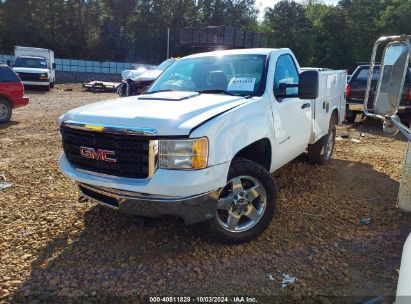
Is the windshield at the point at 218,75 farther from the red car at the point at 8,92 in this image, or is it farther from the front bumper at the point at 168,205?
the red car at the point at 8,92

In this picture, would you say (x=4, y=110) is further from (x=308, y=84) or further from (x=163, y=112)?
(x=308, y=84)

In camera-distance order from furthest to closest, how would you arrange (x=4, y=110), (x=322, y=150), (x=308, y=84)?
(x=4, y=110), (x=322, y=150), (x=308, y=84)

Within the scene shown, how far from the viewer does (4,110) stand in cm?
988

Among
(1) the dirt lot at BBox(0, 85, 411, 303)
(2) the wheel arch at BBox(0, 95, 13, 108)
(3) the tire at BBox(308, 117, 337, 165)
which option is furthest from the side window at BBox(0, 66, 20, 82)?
(3) the tire at BBox(308, 117, 337, 165)

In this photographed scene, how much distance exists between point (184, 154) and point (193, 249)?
39.8 inches

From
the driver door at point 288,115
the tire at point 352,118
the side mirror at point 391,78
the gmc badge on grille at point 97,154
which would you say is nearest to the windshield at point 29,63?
the tire at point 352,118

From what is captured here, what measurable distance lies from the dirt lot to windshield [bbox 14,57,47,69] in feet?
54.8

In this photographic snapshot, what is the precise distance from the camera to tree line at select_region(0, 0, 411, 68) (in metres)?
40.8

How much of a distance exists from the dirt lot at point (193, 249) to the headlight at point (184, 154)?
705mm

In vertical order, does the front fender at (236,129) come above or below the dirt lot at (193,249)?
above

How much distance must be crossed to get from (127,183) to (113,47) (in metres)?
43.7

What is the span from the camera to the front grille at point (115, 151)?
9.48ft

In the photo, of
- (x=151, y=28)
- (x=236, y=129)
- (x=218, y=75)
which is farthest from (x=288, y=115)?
(x=151, y=28)

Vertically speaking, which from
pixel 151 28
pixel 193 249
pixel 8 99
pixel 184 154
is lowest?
pixel 193 249
